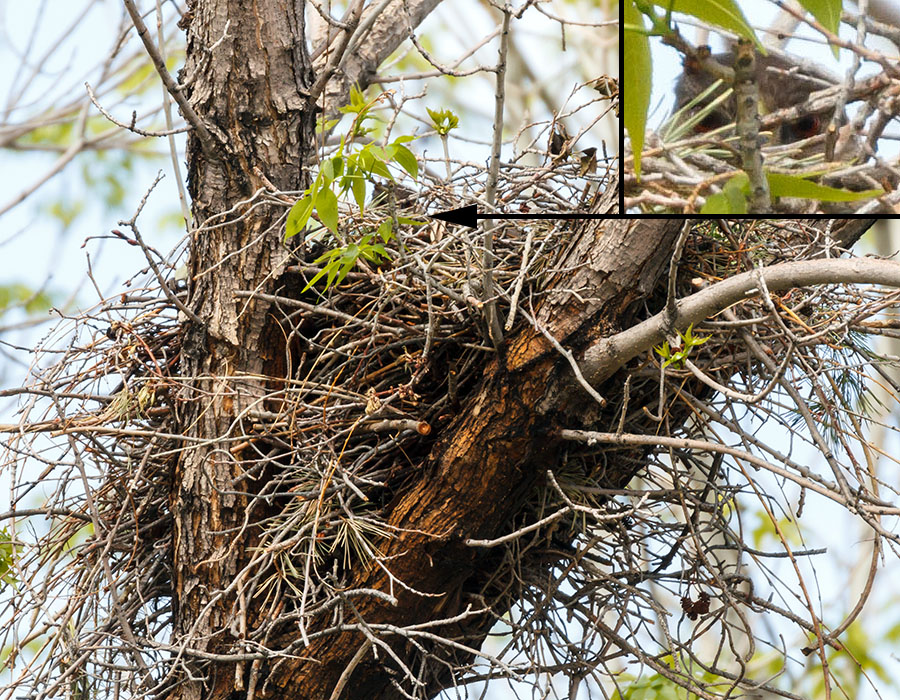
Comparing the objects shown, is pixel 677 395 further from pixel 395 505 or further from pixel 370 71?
pixel 370 71

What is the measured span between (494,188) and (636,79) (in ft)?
0.86

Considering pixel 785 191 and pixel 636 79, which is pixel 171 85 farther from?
pixel 785 191

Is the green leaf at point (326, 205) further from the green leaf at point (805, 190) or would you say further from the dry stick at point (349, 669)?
the dry stick at point (349, 669)

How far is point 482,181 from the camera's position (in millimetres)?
1350

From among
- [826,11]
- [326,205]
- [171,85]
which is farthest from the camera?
[171,85]

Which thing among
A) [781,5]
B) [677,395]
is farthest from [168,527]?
[781,5]

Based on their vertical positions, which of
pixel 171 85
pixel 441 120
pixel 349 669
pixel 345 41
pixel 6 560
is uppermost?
pixel 345 41

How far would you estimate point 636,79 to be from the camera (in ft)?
2.38

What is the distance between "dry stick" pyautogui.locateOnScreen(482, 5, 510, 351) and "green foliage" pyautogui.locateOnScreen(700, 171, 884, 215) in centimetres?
23

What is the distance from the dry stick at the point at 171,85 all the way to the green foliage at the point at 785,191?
2.21 ft

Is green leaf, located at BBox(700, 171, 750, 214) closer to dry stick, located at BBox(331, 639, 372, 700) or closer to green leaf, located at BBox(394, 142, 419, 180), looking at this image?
green leaf, located at BBox(394, 142, 419, 180)

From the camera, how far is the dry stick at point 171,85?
3.42 feet

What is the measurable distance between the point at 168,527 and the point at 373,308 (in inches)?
17.9

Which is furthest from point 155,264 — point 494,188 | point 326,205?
point 494,188
